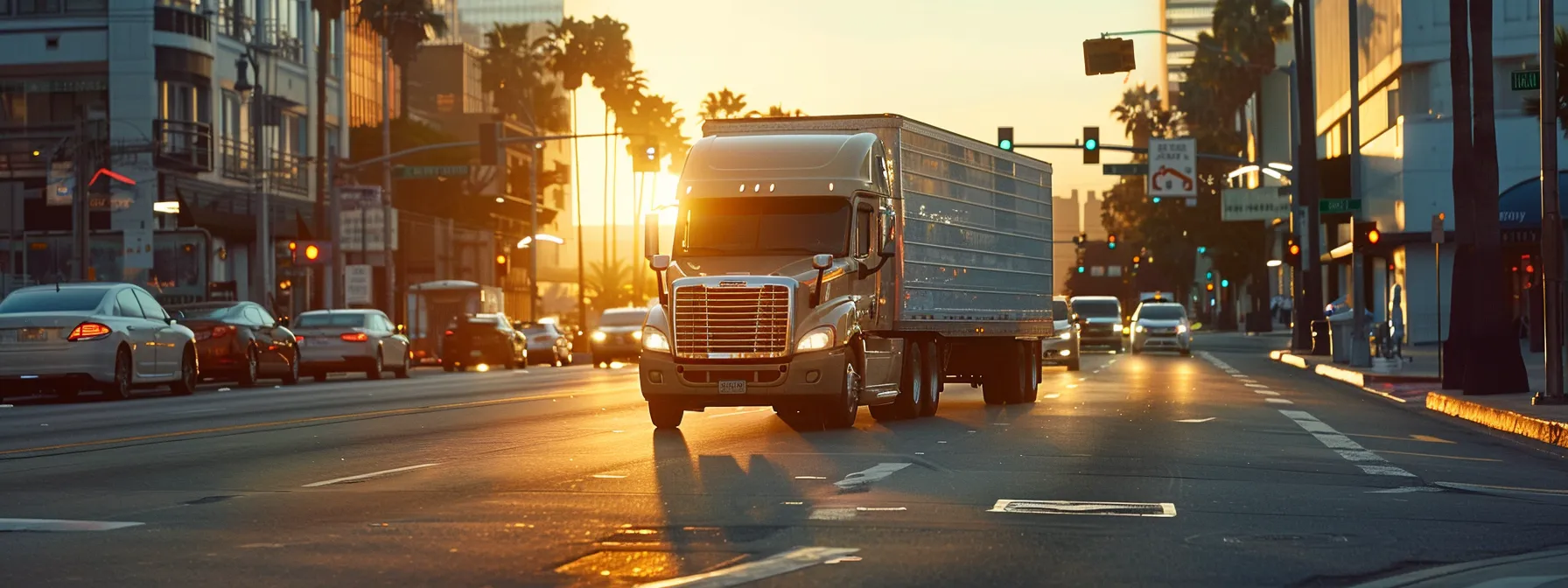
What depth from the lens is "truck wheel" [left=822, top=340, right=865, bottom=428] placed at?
61.9 ft

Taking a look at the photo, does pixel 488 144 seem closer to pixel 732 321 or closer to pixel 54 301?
pixel 54 301

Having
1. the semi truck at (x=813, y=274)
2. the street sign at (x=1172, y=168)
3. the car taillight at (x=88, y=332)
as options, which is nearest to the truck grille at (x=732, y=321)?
the semi truck at (x=813, y=274)

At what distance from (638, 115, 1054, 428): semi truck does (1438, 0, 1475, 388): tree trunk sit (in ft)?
26.8

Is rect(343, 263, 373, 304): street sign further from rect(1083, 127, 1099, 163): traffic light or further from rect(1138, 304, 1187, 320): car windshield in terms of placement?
rect(1138, 304, 1187, 320): car windshield

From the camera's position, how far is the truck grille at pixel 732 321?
60.4ft

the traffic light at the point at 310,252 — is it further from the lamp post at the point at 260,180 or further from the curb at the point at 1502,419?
the curb at the point at 1502,419

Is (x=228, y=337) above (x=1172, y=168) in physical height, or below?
below

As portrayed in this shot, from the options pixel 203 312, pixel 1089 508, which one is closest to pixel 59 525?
pixel 1089 508

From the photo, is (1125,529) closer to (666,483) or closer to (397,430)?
(666,483)

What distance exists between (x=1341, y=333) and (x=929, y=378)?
24.8 meters

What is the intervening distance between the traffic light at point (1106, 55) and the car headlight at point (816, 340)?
21913mm

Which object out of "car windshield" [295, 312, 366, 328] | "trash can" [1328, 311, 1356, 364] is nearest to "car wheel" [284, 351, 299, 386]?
"car windshield" [295, 312, 366, 328]

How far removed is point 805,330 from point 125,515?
8.26 metres

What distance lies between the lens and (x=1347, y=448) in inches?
693
